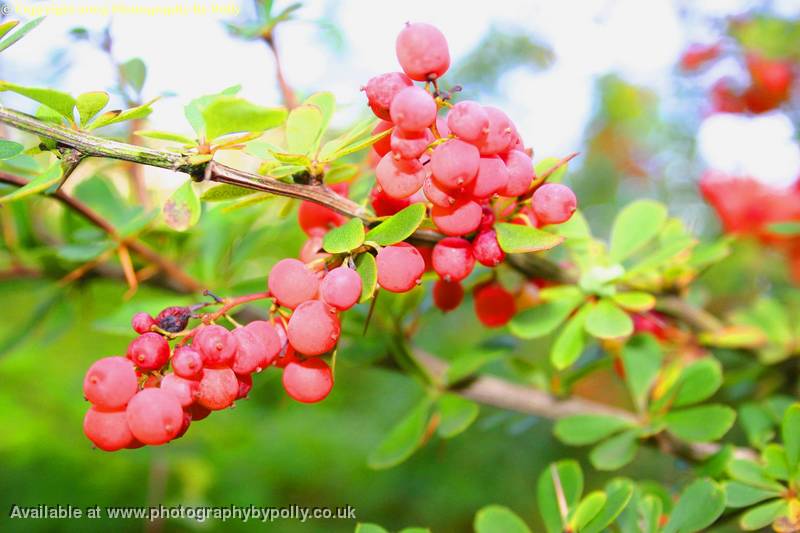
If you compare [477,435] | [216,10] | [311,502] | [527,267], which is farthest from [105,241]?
[477,435]

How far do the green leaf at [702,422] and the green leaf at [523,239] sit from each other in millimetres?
330

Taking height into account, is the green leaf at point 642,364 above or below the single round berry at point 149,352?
below

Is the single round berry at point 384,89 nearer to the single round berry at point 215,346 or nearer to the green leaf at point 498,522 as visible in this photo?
the single round berry at point 215,346

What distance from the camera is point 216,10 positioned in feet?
2.90

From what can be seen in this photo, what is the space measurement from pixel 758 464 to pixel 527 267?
30cm

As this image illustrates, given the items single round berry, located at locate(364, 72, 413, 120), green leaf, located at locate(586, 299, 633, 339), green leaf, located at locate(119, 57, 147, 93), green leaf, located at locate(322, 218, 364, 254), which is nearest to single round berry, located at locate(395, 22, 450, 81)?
single round berry, located at locate(364, 72, 413, 120)

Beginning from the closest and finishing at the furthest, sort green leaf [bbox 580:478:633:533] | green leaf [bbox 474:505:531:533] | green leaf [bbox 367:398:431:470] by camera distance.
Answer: green leaf [bbox 580:478:633:533] < green leaf [bbox 474:505:531:533] < green leaf [bbox 367:398:431:470]

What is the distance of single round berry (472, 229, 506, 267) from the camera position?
20.6 inches

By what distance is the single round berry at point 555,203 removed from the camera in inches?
20.6

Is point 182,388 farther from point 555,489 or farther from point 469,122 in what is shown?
point 555,489

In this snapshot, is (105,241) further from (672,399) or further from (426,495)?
(426,495)

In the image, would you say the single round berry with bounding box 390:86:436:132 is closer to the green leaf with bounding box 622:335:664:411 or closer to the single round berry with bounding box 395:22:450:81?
the single round berry with bounding box 395:22:450:81

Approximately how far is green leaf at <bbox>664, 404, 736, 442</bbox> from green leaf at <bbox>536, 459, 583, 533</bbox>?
131 mm

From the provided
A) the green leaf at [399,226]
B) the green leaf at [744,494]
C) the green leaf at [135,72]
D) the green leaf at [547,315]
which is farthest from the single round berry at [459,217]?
the green leaf at [135,72]
